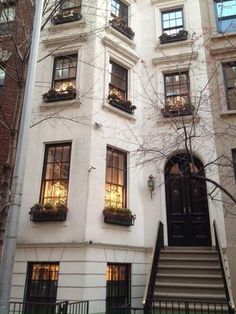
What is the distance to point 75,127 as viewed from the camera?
34.5 feet

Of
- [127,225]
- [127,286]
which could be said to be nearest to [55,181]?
[127,225]

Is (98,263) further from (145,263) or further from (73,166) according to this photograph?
(73,166)

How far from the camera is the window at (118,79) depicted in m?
12.0

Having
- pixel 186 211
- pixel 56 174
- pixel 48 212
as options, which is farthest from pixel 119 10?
pixel 48 212

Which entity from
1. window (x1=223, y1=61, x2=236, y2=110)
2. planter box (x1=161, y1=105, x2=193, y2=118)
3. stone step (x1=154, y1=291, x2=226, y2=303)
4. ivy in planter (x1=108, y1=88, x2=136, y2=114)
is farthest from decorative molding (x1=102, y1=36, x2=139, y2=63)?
stone step (x1=154, y1=291, x2=226, y2=303)

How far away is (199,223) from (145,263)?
219cm

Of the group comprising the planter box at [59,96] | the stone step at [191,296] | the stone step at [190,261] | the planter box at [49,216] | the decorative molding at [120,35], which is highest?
the decorative molding at [120,35]

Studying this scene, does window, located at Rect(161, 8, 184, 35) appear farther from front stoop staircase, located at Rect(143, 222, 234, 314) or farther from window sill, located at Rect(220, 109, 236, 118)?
front stoop staircase, located at Rect(143, 222, 234, 314)

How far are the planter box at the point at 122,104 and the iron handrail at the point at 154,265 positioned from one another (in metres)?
4.07

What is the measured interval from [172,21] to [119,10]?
2.24m

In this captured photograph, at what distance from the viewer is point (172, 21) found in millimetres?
13898

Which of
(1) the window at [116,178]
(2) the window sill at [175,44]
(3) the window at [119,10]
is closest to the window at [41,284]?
(1) the window at [116,178]

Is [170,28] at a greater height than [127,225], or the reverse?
[170,28]

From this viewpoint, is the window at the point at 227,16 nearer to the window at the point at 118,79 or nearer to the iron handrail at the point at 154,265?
the window at the point at 118,79
